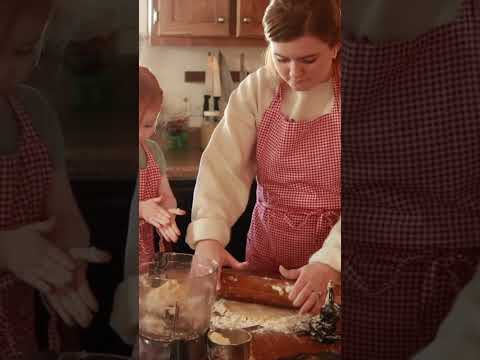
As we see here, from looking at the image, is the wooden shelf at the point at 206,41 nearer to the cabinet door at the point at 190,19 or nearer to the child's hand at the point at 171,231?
the cabinet door at the point at 190,19

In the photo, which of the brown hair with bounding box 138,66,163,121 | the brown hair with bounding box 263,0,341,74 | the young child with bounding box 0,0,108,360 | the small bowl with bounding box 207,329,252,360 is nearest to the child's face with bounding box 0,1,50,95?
the young child with bounding box 0,0,108,360

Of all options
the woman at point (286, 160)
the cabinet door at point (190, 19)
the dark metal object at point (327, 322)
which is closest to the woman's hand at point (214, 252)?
the woman at point (286, 160)

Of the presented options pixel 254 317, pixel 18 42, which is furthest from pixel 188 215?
pixel 18 42

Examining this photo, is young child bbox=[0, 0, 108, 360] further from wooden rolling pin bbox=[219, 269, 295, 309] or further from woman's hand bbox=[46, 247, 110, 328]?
wooden rolling pin bbox=[219, 269, 295, 309]

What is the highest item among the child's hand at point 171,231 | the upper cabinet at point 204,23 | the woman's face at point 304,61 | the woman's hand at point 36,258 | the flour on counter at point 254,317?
the upper cabinet at point 204,23

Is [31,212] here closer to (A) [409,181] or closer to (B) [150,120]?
(B) [150,120]
